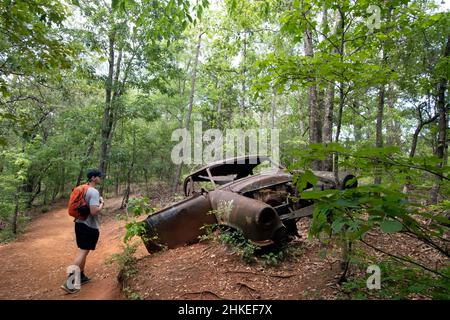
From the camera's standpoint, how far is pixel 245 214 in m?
4.46

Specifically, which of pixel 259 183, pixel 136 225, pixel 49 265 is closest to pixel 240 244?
pixel 259 183

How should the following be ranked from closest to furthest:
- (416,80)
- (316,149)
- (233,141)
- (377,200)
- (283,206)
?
(377,200) → (316,149) → (283,206) → (416,80) → (233,141)

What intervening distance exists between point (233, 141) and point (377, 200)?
58.8ft

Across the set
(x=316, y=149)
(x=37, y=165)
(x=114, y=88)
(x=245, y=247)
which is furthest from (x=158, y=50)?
(x=316, y=149)

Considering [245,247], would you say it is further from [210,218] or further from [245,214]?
[210,218]

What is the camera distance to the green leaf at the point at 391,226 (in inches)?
48.1

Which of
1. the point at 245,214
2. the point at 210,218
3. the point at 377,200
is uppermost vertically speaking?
the point at 377,200

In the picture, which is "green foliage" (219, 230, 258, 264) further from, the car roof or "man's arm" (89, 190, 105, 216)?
"man's arm" (89, 190, 105, 216)

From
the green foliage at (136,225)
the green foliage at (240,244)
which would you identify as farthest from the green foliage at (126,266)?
the green foliage at (240,244)

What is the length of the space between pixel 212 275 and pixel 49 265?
538 centimetres

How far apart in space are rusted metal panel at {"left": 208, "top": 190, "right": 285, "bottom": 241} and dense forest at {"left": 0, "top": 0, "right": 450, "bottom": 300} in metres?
1.14

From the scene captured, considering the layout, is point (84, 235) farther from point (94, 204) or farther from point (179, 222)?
point (179, 222)

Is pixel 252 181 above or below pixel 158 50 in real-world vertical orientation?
below

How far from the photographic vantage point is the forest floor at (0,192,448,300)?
150 inches
